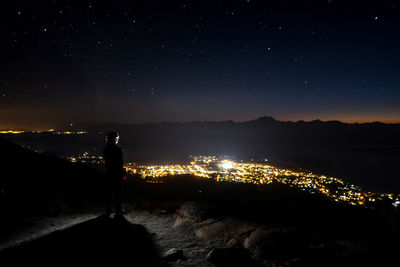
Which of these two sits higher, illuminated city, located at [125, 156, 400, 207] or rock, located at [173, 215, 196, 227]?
rock, located at [173, 215, 196, 227]

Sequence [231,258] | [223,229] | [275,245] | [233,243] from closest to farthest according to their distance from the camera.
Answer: [231,258], [275,245], [233,243], [223,229]

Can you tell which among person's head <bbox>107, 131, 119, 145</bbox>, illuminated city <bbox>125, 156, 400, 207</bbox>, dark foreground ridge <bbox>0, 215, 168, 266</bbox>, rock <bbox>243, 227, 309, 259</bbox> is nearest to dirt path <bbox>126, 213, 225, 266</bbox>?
dark foreground ridge <bbox>0, 215, 168, 266</bbox>

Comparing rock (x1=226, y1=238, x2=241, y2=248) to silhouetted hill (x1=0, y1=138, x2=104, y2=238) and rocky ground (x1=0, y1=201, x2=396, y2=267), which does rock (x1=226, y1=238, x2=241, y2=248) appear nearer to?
rocky ground (x1=0, y1=201, x2=396, y2=267)

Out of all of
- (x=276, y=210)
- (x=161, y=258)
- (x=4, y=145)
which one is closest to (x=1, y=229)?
(x=161, y=258)

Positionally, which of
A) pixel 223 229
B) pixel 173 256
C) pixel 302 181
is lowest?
pixel 302 181

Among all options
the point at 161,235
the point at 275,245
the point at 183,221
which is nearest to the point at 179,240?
the point at 161,235

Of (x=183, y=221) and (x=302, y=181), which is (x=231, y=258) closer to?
(x=183, y=221)
